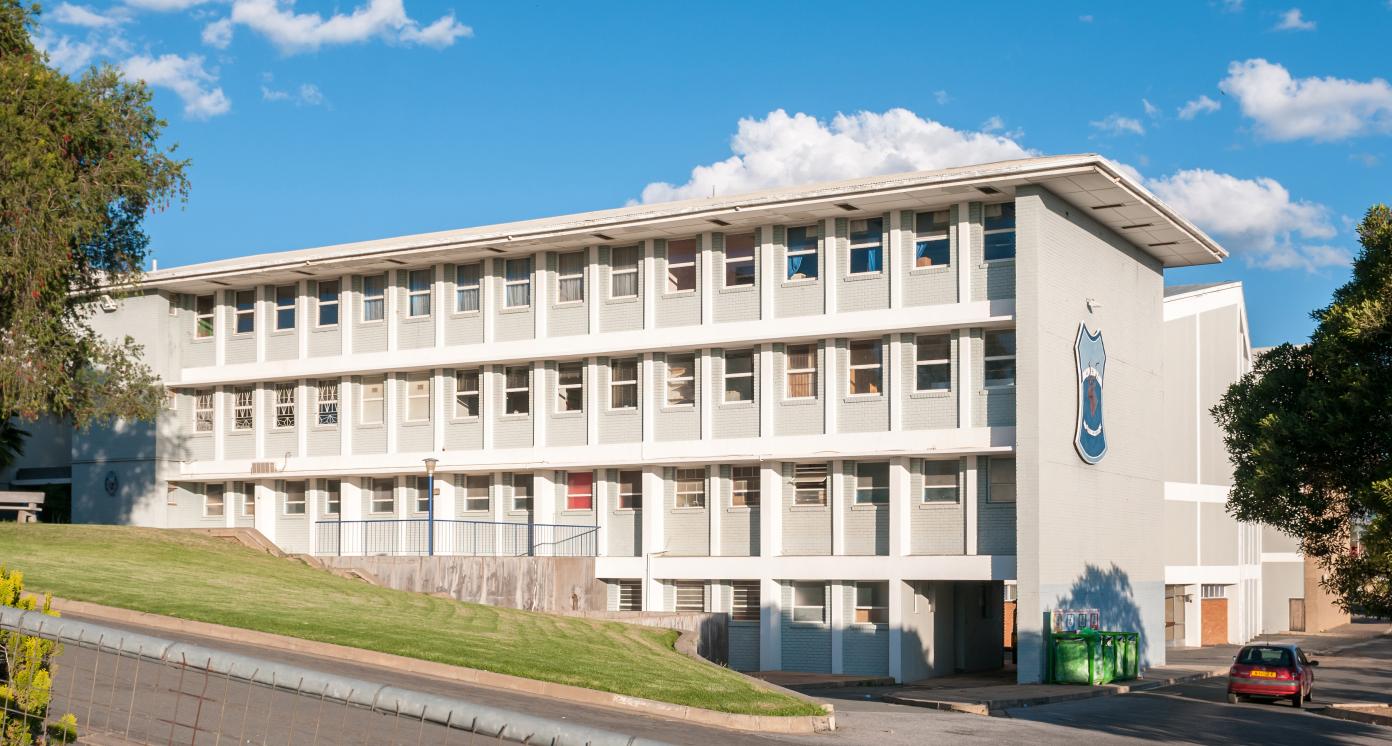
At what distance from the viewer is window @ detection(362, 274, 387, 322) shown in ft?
145

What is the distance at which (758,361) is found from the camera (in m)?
38.6

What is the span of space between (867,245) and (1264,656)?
1304 cm

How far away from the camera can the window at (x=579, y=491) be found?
4141 cm

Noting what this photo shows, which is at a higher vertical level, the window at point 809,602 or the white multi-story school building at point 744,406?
the white multi-story school building at point 744,406

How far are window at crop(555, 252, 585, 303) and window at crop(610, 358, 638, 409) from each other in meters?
2.09

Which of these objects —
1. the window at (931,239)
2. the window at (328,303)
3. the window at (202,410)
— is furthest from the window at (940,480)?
the window at (202,410)

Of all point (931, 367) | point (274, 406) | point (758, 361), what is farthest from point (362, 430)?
point (931, 367)

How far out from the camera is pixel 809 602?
3803 centimetres

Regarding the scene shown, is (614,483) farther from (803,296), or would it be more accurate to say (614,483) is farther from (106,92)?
(106,92)

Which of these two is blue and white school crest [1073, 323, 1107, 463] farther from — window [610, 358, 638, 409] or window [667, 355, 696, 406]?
window [610, 358, 638, 409]

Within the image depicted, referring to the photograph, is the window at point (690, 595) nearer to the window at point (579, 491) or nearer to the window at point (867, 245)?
the window at point (579, 491)

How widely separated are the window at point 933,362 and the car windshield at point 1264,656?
894 cm

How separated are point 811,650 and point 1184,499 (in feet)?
60.6

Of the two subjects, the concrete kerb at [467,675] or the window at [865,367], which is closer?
the concrete kerb at [467,675]
